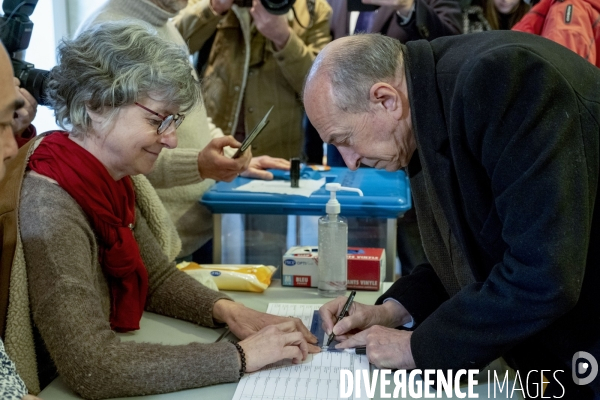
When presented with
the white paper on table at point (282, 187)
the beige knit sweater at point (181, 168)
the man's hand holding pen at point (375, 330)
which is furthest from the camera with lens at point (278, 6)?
the man's hand holding pen at point (375, 330)

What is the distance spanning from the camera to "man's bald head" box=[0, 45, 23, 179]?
1055 millimetres

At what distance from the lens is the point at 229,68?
8.72ft

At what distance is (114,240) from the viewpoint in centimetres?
140

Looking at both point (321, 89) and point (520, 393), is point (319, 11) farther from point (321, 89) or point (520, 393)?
point (520, 393)

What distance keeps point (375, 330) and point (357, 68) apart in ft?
1.53

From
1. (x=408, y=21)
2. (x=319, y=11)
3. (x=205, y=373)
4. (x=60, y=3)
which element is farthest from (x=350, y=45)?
(x=60, y=3)

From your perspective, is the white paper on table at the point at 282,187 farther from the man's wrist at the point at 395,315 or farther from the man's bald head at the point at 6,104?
the man's bald head at the point at 6,104

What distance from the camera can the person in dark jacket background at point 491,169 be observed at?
1.02 meters

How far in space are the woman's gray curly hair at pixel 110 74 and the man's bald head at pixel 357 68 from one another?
13.4 inches

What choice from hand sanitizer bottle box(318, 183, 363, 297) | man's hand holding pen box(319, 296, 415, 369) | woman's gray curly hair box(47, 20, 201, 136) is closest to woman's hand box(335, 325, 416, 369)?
man's hand holding pen box(319, 296, 415, 369)

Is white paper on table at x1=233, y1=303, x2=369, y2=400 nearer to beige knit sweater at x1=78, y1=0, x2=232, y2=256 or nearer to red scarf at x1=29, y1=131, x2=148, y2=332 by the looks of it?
red scarf at x1=29, y1=131, x2=148, y2=332

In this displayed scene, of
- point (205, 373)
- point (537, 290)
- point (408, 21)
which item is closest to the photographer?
point (537, 290)

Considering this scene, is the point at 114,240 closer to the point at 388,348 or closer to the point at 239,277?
the point at 239,277

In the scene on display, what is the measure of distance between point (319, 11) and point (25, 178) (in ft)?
5.66
